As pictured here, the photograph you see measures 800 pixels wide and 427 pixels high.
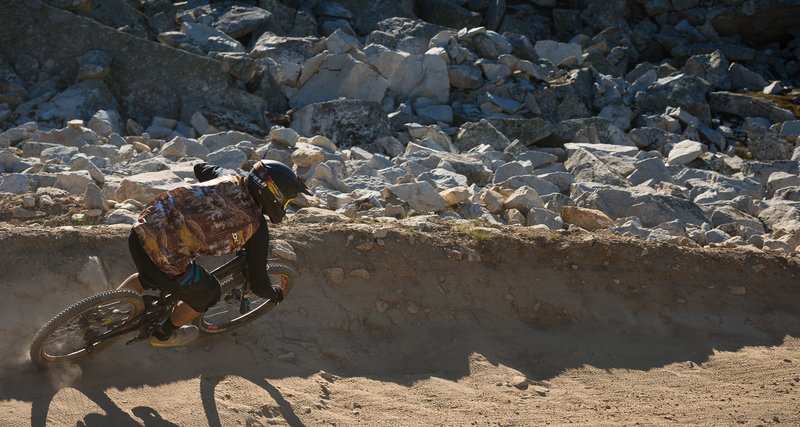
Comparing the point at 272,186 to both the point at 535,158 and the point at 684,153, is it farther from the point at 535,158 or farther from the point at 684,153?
the point at 684,153

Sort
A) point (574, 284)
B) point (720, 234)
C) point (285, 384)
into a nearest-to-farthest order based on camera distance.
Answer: point (285, 384), point (574, 284), point (720, 234)

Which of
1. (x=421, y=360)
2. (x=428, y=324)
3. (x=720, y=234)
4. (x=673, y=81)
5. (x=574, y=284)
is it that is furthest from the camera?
(x=673, y=81)

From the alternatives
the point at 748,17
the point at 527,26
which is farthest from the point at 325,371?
the point at 748,17

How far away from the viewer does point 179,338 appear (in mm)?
4535

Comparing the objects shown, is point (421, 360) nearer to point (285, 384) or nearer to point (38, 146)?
point (285, 384)

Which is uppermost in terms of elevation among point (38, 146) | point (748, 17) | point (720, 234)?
point (748, 17)

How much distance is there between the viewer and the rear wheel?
157 inches

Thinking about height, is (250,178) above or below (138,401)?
above

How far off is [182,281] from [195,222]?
0.40 meters

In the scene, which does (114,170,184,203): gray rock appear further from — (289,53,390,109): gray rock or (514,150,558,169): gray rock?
(289,53,390,109): gray rock

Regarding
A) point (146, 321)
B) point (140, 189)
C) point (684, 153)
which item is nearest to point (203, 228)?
point (146, 321)

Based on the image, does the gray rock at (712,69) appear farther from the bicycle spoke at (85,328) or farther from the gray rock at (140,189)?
the bicycle spoke at (85,328)

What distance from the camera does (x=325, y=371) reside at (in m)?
5.11

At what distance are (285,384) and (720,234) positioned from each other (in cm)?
621
